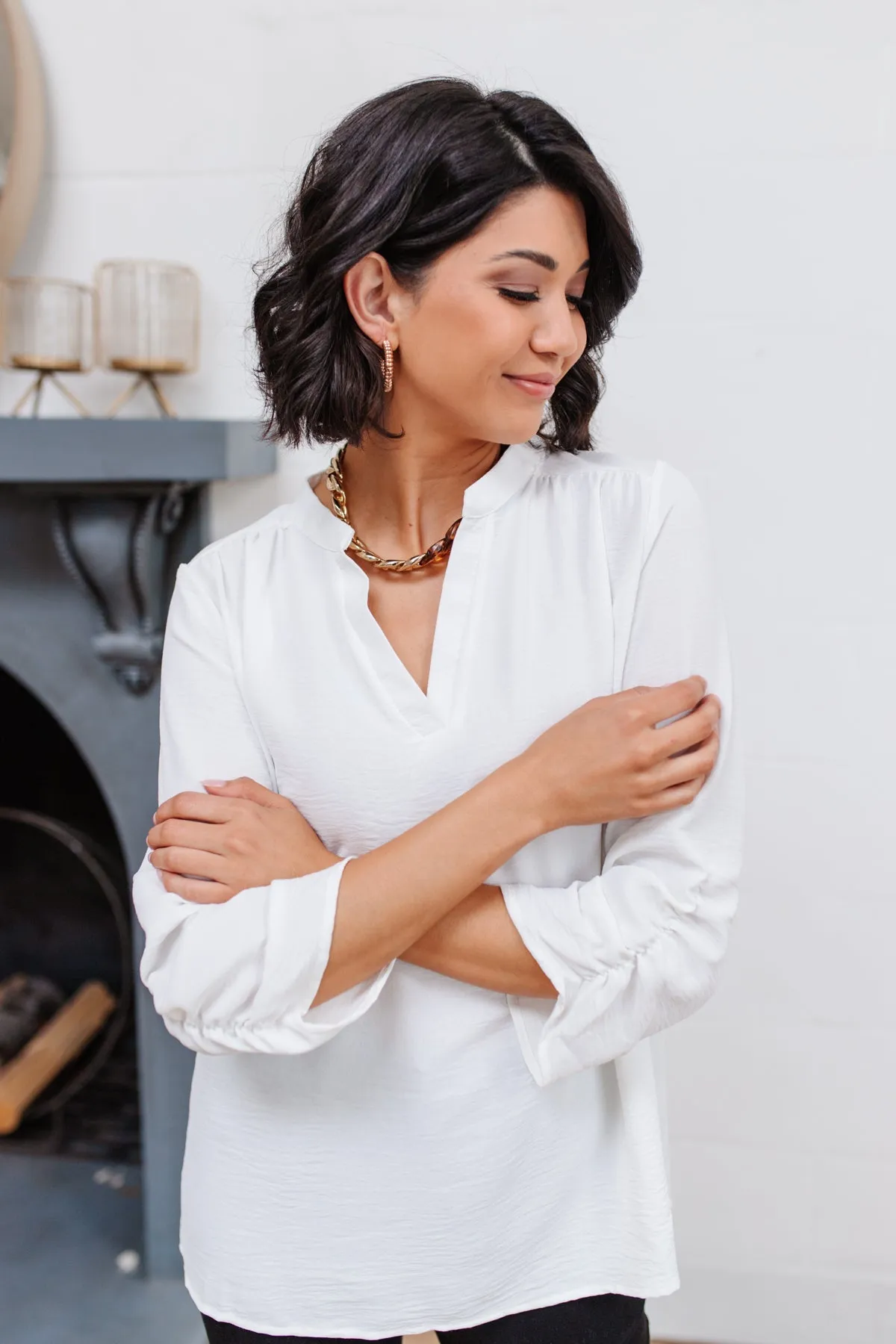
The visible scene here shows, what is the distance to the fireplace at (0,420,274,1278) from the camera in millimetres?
1468

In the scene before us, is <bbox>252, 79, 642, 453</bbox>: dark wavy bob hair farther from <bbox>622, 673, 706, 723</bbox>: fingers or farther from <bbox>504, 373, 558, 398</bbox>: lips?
<bbox>622, 673, 706, 723</bbox>: fingers

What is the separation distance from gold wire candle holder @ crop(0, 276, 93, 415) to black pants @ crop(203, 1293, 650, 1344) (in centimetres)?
114

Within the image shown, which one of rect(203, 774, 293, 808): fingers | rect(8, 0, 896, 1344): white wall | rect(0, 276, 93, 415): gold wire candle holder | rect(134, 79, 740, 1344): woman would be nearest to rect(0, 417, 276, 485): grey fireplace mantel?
rect(0, 276, 93, 415): gold wire candle holder

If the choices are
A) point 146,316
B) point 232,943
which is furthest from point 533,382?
point 146,316

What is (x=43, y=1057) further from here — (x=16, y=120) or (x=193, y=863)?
(x=16, y=120)

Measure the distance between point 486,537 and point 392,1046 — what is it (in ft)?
1.54

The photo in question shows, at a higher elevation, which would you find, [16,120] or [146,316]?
[16,120]

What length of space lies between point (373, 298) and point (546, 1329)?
0.96 metres

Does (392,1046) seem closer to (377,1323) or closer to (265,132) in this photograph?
(377,1323)

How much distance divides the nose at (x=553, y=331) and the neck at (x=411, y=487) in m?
0.14

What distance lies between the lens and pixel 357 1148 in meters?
1.05

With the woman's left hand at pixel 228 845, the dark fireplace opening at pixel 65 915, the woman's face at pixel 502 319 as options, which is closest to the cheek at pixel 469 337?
the woman's face at pixel 502 319

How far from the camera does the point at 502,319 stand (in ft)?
3.08

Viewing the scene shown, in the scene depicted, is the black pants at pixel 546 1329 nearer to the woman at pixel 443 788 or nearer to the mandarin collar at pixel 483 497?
the woman at pixel 443 788
